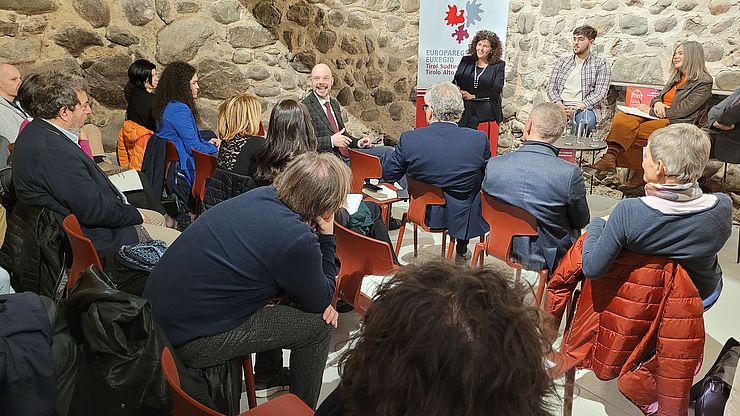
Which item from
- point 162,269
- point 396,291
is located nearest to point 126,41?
point 162,269

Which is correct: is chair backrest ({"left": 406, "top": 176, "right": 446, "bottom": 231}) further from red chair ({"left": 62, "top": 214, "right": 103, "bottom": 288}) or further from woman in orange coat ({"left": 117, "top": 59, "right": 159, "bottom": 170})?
woman in orange coat ({"left": 117, "top": 59, "right": 159, "bottom": 170})

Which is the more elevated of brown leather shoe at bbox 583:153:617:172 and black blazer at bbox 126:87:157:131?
black blazer at bbox 126:87:157:131

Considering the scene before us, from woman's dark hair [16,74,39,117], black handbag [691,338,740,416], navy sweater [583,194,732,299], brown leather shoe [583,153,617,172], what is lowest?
brown leather shoe [583,153,617,172]

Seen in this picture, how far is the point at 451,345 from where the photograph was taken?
0.86m

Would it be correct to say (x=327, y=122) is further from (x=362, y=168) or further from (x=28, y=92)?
(x=28, y=92)

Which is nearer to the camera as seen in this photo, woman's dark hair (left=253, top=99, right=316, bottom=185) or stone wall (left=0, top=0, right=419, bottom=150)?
woman's dark hair (left=253, top=99, right=316, bottom=185)

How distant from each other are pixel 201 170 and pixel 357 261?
1715mm

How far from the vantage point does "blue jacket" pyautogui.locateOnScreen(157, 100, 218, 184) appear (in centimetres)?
393

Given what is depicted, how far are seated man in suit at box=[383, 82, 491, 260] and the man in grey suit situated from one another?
808 millimetres

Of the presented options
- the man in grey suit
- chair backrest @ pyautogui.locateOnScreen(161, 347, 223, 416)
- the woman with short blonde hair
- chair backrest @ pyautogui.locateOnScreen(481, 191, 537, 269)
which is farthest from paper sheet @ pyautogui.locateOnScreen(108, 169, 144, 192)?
chair backrest @ pyautogui.locateOnScreen(161, 347, 223, 416)

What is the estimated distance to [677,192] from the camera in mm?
1970

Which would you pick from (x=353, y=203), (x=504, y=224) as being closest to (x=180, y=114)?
(x=353, y=203)

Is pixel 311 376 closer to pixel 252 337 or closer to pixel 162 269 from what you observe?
pixel 252 337

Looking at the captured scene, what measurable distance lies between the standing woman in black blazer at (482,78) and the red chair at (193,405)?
4.50 meters
